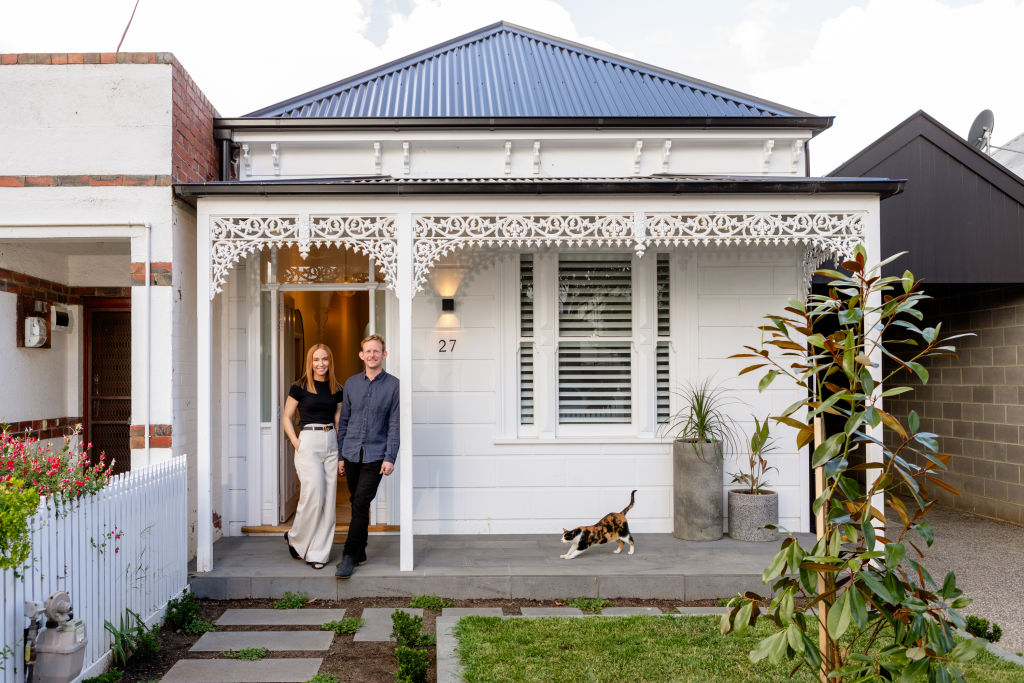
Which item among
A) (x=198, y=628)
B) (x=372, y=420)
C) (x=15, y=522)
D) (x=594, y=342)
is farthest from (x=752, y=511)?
(x=15, y=522)

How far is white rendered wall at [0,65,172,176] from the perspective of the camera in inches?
201

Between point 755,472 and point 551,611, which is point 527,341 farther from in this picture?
point 551,611

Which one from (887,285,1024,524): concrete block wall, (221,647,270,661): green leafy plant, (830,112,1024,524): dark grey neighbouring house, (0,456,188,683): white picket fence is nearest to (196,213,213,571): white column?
(0,456,188,683): white picket fence

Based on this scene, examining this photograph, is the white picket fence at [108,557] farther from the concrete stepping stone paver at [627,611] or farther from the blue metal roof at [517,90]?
the blue metal roof at [517,90]

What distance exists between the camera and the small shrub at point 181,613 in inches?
176

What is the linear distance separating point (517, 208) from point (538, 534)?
3.01 meters

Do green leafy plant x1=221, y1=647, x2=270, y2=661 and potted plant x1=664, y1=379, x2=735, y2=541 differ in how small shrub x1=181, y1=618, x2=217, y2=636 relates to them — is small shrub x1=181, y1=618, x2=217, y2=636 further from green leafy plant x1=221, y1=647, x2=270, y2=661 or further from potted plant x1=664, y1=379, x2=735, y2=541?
potted plant x1=664, y1=379, x2=735, y2=541

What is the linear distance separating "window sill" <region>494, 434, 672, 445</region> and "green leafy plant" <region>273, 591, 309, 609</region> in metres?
2.20

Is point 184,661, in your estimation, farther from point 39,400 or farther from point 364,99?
point 364,99

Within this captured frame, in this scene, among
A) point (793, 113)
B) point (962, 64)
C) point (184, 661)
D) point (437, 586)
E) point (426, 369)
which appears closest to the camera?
point (184, 661)

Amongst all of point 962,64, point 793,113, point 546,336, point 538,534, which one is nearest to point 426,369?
point 546,336

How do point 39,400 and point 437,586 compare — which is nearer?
point 437,586

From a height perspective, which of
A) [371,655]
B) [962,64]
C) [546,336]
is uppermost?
[962,64]

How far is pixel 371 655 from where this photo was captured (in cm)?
409
